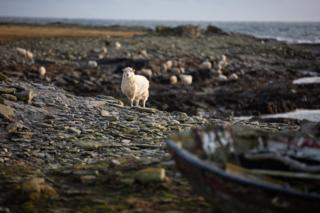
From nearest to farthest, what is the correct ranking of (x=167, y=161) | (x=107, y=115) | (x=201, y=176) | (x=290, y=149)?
(x=201, y=176) → (x=290, y=149) → (x=167, y=161) → (x=107, y=115)

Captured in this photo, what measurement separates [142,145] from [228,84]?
46.8ft

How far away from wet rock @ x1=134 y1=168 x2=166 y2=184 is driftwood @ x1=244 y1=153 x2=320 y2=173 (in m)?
1.51

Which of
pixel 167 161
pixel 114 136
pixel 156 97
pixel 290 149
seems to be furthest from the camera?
pixel 156 97

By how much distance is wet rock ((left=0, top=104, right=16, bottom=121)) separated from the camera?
949 centimetres

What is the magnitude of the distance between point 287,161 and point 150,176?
6.53 ft

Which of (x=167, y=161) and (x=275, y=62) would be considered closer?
(x=167, y=161)

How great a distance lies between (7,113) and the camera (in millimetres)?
9641

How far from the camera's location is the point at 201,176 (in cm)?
430

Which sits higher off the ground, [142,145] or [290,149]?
[290,149]

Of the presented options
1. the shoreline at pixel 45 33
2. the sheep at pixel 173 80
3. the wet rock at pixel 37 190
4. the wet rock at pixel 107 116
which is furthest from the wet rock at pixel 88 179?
the shoreline at pixel 45 33

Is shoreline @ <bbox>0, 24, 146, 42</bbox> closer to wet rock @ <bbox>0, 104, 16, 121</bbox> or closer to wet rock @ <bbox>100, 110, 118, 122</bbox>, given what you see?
wet rock @ <bbox>100, 110, 118, 122</bbox>

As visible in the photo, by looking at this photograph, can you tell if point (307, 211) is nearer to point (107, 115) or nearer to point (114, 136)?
point (114, 136)

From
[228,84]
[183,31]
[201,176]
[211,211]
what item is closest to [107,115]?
[211,211]

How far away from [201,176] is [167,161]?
276cm
